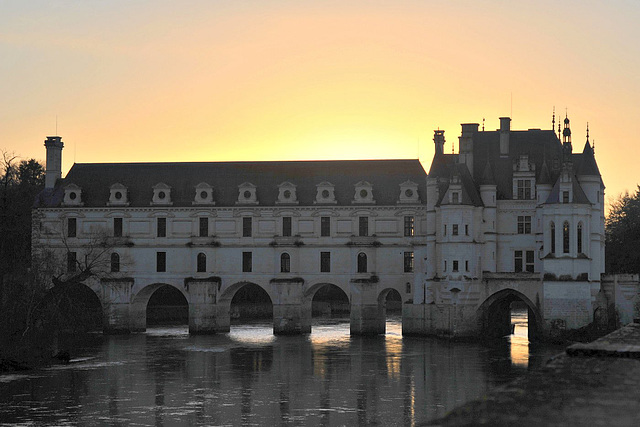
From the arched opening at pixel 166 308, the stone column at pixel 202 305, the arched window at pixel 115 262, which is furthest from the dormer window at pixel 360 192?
the arched opening at pixel 166 308

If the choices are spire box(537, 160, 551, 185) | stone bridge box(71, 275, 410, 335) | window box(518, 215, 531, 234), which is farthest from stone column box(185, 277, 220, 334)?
spire box(537, 160, 551, 185)

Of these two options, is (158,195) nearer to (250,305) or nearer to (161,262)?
(161,262)

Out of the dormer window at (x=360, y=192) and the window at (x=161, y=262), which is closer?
the dormer window at (x=360, y=192)

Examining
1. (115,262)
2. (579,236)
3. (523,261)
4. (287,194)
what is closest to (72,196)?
(115,262)

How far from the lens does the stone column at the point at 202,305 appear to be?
80.9 metres

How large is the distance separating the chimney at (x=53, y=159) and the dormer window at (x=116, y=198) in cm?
574

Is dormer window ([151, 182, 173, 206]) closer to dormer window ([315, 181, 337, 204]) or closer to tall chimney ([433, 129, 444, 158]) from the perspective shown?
dormer window ([315, 181, 337, 204])

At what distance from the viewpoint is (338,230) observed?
8162 cm

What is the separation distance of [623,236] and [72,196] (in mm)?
49952

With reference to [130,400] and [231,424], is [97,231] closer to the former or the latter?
[130,400]

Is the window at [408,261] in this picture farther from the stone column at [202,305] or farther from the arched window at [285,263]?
the stone column at [202,305]

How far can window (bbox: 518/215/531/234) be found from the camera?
7350cm

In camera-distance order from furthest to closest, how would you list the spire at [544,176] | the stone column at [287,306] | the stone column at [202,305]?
the stone column at [202,305], the stone column at [287,306], the spire at [544,176]

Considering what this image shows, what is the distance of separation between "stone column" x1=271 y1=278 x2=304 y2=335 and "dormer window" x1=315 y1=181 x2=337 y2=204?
21.5 feet
